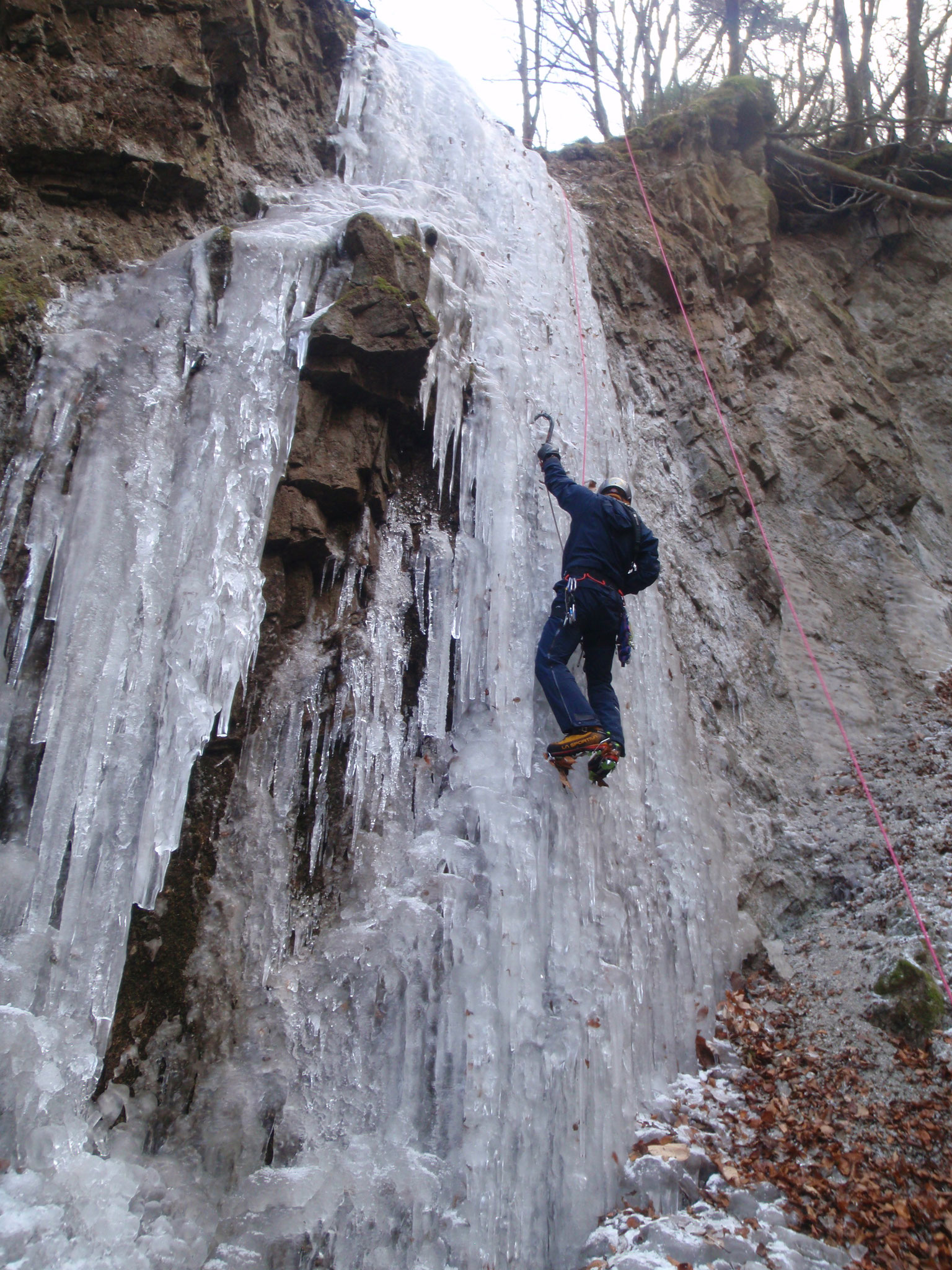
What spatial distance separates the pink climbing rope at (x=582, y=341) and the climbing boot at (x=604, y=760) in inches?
83.1

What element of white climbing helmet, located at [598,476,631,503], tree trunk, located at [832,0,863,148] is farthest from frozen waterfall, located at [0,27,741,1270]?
tree trunk, located at [832,0,863,148]

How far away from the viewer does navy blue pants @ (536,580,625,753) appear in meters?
3.90

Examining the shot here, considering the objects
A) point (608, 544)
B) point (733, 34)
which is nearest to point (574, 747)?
point (608, 544)

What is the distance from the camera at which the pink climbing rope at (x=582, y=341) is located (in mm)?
5469

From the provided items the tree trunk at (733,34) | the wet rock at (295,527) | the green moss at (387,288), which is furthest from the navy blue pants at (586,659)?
the tree trunk at (733,34)

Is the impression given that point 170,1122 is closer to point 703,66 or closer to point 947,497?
point 947,497

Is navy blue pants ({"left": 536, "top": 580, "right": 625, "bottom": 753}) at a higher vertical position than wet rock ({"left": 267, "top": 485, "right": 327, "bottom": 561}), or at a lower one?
lower

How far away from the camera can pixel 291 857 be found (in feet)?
12.2

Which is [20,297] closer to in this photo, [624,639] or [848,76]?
[624,639]

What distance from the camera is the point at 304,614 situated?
4.21 meters

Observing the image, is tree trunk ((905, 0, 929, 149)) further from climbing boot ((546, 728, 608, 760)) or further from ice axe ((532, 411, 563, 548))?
climbing boot ((546, 728, 608, 760))

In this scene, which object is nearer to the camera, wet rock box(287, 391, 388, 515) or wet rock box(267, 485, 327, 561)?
wet rock box(267, 485, 327, 561)

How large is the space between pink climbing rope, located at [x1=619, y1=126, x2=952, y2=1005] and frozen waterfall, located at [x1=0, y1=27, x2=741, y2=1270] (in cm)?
95

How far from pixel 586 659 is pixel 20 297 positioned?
334 cm
